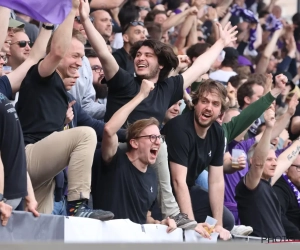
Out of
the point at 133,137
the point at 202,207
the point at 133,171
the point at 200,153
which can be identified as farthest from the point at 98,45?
the point at 202,207

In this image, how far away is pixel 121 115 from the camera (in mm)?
A: 7742

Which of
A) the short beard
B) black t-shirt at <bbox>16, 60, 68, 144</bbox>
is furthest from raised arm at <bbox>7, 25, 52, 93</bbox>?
→ the short beard

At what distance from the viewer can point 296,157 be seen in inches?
434

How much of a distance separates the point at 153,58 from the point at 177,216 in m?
1.34

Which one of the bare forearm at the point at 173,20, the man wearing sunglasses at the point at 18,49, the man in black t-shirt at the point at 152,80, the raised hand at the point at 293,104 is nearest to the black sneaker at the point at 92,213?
the man in black t-shirt at the point at 152,80

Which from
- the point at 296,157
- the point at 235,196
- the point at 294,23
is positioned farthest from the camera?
the point at 294,23

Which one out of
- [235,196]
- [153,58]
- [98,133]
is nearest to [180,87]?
[153,58]

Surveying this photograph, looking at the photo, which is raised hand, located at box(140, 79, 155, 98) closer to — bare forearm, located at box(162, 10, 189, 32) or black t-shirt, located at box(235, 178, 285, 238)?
black t-shirt, located at box(235, 178, 285, 238)

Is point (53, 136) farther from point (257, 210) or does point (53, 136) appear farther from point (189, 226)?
point (257, 210)

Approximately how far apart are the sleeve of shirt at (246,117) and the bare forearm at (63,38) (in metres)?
2.88

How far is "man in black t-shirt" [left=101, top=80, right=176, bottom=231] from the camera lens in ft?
26.0

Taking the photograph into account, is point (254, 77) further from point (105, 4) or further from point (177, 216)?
point (177, 216)

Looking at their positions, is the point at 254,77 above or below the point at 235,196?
above

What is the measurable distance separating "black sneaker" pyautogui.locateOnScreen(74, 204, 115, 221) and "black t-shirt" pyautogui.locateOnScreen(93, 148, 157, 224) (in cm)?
60
